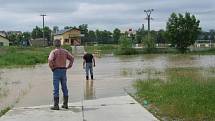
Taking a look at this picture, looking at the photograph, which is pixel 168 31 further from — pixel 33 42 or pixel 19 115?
pixel 19 115

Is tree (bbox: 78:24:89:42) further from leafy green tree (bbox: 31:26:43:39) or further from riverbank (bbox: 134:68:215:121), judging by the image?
riverbank (bbox: 134:68:215:121)

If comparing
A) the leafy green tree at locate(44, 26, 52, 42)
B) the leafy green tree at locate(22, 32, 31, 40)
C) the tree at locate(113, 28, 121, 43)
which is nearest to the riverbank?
the leafy green tree at locate(44, 26, 52, 42)

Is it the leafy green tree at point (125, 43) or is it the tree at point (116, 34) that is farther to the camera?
the tree at point (116, 34)

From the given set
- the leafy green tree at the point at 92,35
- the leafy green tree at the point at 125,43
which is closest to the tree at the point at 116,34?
the leafy green tree at the point at 92,35

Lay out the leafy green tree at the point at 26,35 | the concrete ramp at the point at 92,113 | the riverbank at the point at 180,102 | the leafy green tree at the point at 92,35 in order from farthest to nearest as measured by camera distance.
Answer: the leafy green tree at the point at 26,35 < the leafy green tree at the point at 92,35 < the concrete ramp at the point at 92,113 < the riverbank at the point at 180,102

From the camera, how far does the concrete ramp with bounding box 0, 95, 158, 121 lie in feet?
35.3

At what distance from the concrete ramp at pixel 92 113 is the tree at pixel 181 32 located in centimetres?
7214

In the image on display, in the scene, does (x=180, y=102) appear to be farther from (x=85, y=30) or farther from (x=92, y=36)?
(x=85, y=30)

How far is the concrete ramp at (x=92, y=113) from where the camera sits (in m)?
10.8

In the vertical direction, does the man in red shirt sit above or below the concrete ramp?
above

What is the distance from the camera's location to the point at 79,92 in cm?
1736

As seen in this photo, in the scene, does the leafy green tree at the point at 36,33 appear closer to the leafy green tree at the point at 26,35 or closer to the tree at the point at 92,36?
the leafy green tree at the point at 26,35

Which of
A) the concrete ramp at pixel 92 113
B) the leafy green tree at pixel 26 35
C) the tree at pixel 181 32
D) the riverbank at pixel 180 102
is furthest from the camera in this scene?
the leafy green tree at pixel 26 35

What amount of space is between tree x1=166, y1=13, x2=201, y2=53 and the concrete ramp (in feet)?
237
